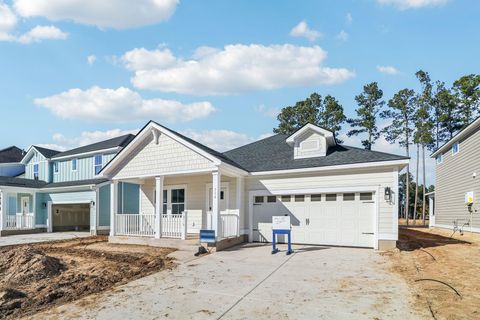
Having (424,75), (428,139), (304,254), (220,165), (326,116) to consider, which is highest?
(424,75)

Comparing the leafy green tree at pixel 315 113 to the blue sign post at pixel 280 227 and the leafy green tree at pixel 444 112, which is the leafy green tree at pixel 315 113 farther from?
the blue sign post at pixel 280 227

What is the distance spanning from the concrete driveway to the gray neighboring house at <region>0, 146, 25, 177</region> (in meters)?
26.9

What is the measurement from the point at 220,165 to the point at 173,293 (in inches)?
242

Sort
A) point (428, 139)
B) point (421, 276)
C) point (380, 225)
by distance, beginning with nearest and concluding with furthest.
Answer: point (421, 276) → point (380, 225) → point (428, 139)

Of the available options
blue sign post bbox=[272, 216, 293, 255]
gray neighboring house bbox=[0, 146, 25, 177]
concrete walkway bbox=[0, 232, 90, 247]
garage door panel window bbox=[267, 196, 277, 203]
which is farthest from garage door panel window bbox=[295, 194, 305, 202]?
gray neighboring house bbox=[0, 146, 25, 177]

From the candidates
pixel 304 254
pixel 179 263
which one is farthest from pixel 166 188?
pixel 304 254

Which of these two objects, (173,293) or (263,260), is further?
(263,260)

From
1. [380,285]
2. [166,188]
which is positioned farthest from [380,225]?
[166,188]

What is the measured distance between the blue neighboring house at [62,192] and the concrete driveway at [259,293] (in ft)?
40.3

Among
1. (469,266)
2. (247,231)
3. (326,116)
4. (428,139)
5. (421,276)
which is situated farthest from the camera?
(326,116)

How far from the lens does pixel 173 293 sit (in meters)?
6.77

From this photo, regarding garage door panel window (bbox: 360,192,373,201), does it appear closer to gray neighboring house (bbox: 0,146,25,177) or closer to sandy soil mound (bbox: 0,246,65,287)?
sandy soil mound (bbox: 0,246,65,287)

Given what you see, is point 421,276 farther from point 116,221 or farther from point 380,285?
point 116,221

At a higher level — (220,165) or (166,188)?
(220,165)
